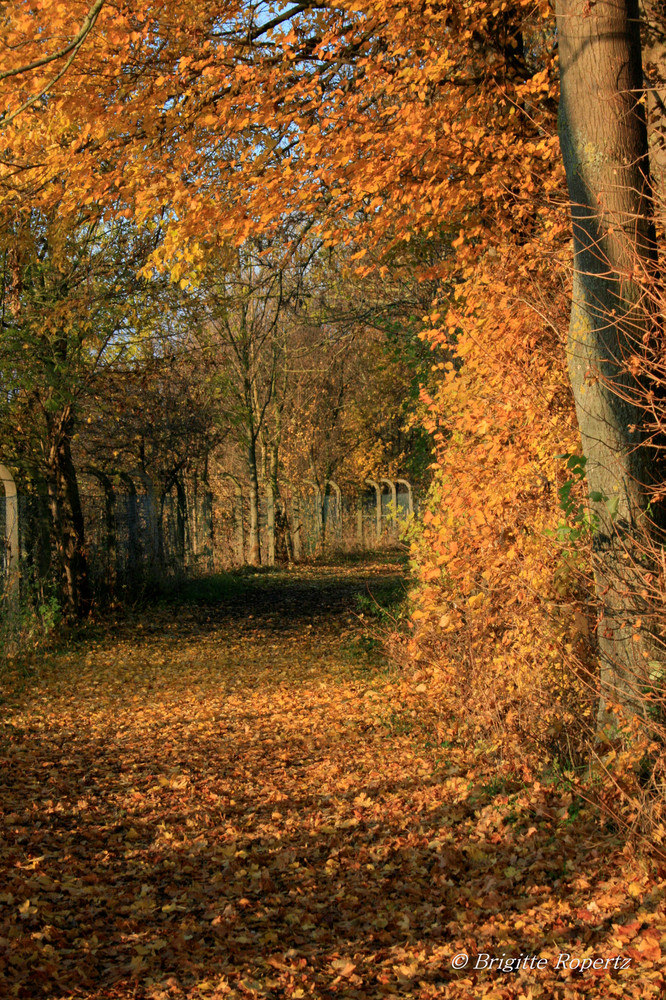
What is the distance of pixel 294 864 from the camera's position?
200 inches

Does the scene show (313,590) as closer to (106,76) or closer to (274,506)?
(274,506)

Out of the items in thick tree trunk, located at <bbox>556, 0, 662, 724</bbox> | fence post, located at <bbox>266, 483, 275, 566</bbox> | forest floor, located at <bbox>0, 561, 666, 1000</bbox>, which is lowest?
forest floor, located at <bbox>0, 561, 666, 1000</bbox>

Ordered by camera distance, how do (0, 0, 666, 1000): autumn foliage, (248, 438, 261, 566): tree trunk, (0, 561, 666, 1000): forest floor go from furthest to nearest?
1. (248, 438, 261, 566): tree trunk
2. (0, 0, 666, 1000): autumn foliage
3. (0, 561, 666, 1000): forest floor

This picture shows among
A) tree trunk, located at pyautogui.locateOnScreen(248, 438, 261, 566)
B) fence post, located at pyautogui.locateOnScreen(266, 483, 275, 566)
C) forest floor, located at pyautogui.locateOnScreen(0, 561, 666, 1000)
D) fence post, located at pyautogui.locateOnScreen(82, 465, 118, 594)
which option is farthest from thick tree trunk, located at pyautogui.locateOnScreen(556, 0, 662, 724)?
fence post, located at pyautogui.locateOnScreen(266, 483, 275, 566)

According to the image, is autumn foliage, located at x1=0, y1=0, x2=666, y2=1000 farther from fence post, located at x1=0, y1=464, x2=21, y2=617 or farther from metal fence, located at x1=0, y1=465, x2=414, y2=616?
metal fence, located at x1=0, y1=465, x2=414, y2=616

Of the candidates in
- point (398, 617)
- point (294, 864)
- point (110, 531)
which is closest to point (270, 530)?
point (110, 531)

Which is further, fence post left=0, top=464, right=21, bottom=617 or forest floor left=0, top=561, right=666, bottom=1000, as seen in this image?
fence post left=0, top=464, right=21, bottom=617

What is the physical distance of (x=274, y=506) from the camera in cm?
2345

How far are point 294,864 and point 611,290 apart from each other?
12.7 feet

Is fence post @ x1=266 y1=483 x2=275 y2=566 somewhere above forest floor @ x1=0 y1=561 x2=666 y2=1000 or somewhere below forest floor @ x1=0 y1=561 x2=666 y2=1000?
above

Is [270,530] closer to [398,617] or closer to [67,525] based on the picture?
[67,525]

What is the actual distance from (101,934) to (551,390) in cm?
457

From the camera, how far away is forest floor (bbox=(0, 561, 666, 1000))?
3768mm

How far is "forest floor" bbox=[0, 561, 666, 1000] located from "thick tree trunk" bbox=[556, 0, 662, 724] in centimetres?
120
